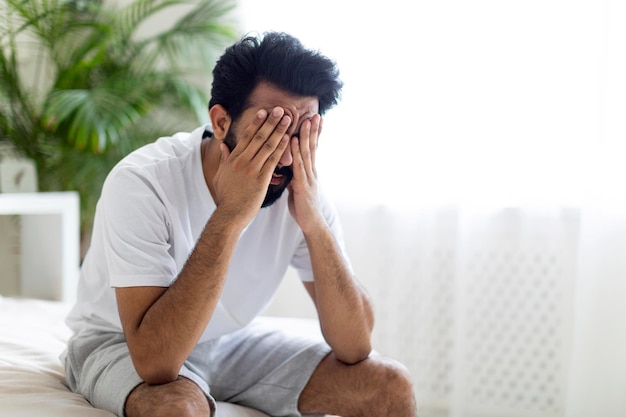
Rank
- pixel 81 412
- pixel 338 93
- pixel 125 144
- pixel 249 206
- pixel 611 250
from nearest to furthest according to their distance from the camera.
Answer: pixel 81 412 → pixel 249 206 → pixel 338 93 → pixel 611 250 → pixel 125 144

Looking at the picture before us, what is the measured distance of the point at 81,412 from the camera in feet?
3.99

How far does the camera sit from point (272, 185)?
145 centimetres

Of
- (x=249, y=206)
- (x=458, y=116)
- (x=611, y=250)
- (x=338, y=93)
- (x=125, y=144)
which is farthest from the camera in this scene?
(x=125, y=144)

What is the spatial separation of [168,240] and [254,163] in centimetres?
23

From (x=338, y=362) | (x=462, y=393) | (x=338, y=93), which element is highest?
(x=338, y=93)

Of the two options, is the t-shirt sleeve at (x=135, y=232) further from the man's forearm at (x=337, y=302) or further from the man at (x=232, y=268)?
the man's forearm at (x=337, y=302)

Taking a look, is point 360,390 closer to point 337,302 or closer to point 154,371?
point 337,302

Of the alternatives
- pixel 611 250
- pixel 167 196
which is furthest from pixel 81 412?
pixel 611 250

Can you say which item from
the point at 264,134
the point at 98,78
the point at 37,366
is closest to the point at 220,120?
the point at 264,134

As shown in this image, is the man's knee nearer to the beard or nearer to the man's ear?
the beard

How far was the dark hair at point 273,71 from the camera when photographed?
137 cm

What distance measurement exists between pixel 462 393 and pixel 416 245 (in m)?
0.51

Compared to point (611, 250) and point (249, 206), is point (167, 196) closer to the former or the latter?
point (249, 206)

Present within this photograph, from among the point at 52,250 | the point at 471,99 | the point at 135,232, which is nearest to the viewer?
the point at 135,232
